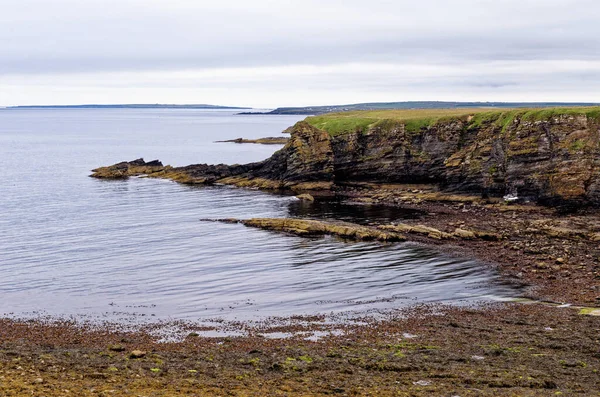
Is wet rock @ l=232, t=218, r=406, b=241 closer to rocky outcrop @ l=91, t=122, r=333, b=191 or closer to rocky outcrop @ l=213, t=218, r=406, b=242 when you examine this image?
rocky outcrop @ l=213, t=218, r=406, b=242

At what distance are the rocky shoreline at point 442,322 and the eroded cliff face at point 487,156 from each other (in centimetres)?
17

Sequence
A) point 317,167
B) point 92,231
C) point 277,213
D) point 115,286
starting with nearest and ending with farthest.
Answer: point 115,286
point 92,231
point 277,213
point 317,167

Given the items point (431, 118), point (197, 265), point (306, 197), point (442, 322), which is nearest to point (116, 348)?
point (442, 322)

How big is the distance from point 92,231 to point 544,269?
1577 inches

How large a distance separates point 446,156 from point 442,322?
5424 cm

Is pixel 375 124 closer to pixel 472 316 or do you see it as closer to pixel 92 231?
pixel 92 231

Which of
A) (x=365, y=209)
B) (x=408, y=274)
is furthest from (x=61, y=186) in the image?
(x=408, y=274)

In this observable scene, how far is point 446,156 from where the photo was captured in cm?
8519

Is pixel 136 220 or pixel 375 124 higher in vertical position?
pixel 375 124

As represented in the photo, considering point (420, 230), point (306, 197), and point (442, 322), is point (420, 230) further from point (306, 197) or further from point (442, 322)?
point (442, 322)

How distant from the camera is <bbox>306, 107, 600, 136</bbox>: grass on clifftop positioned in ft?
242

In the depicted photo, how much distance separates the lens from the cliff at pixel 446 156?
69.5 m

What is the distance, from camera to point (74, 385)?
65.2ft

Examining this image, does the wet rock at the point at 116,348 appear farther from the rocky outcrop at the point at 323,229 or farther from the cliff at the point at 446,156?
the cliff at the point at 446,156
